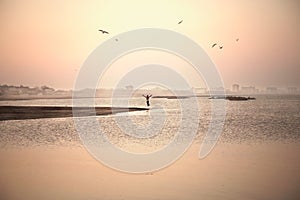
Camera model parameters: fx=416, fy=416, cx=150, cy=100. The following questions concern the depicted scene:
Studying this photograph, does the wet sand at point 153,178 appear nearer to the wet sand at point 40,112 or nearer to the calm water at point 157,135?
the calm water at point 157,135

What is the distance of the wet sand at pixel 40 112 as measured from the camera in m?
7.06

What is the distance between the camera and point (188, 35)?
4859 millimetres

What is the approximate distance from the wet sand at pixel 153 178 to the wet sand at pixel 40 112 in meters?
1.70

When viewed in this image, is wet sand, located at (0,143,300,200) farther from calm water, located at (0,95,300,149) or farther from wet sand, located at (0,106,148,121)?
wet sand, located at (0,106,148,121)

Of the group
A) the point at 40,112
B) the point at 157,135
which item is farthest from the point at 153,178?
the point at 40,112

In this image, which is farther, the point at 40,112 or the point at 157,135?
the point at 40,112

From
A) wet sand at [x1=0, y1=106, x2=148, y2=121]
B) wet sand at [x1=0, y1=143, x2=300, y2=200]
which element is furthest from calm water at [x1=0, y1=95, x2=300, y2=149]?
wet sand at [x1=0, y1=143, x2=300, y2=200]

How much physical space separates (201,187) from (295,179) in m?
1.18

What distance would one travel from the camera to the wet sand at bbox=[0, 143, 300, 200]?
4.12 meters

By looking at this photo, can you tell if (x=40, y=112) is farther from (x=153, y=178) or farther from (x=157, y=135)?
(x=153, y=178)

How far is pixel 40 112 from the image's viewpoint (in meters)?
8.07

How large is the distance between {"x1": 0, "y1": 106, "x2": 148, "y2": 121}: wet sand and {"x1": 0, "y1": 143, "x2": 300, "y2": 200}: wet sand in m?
1.70

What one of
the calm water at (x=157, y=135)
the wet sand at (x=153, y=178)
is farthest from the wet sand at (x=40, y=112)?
the wet sand at (x=153, y=178)

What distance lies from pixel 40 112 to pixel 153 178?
13.8 feet
